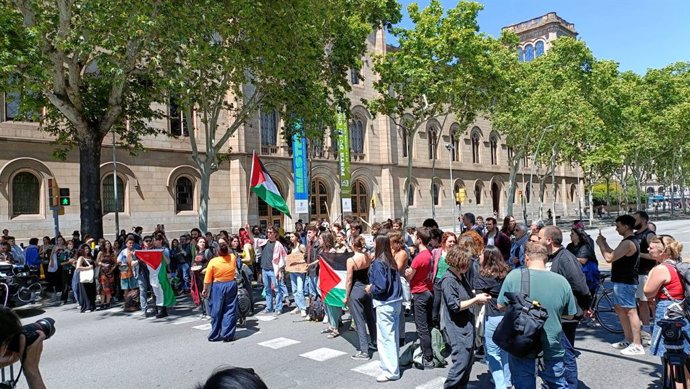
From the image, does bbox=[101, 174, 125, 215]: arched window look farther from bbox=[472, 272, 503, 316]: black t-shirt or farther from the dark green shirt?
the dark green shirt

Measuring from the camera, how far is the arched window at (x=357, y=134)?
36375mm

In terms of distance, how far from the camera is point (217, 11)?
1256 centimetres

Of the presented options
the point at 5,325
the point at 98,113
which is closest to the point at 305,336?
the point at 5,325

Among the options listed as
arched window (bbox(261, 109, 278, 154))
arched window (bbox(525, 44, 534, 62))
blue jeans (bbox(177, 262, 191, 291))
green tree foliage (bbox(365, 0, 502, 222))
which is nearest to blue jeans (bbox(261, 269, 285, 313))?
blue jeans (bbox(177, 262, 191, 291))

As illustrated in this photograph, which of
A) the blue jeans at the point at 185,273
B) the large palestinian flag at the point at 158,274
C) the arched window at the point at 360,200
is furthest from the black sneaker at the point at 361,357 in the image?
the arched window at the point at 360,200

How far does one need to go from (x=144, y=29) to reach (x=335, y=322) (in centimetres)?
798

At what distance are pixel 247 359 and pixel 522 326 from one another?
4431 mm

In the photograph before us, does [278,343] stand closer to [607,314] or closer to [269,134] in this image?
[607,314]

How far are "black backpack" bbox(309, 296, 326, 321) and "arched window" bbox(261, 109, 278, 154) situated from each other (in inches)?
845

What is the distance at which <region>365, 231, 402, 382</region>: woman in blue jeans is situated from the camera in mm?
6250

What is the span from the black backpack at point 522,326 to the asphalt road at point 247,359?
6.43 ft

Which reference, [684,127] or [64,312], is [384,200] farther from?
[64,312]

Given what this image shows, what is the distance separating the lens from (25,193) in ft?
70.4

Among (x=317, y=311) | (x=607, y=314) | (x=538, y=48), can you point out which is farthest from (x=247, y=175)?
(x=538, y=48)
